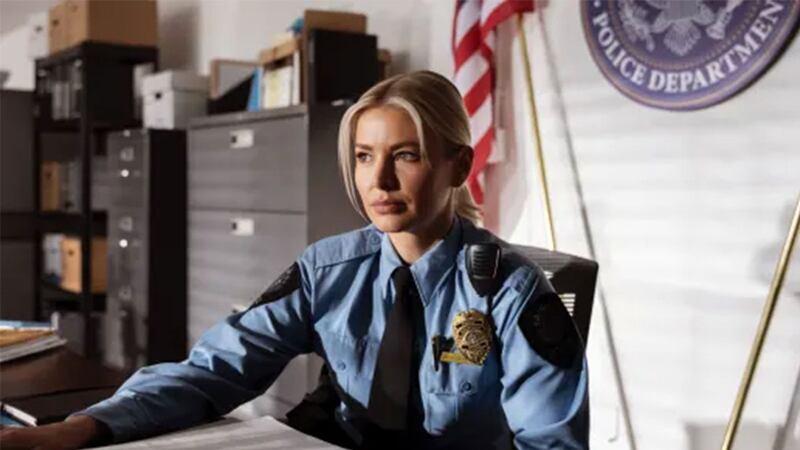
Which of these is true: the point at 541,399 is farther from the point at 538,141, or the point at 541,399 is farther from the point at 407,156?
the point at 538,141

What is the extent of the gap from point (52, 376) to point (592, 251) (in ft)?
5.44

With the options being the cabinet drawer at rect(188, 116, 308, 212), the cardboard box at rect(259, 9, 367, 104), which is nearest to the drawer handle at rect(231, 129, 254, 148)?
the cabinet drawer at rect(188, 116, 308, 212)

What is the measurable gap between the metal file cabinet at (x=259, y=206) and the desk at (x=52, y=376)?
129cm

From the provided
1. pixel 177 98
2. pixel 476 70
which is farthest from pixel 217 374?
pixel 177 98

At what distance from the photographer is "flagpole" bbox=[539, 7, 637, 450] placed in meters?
2.51

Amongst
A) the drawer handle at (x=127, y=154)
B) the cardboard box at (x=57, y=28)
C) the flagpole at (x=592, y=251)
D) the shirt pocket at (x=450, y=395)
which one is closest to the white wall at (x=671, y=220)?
the flagpole at (x=592, y=251)

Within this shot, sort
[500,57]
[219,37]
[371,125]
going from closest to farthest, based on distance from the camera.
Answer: [371,125], [500,57], [219,37]

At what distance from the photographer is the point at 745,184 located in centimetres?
220

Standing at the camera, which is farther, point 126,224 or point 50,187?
point 50,187

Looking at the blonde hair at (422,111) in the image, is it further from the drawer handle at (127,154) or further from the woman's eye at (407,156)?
the drawer handle at (127,154)

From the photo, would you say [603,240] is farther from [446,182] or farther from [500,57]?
[446,182]

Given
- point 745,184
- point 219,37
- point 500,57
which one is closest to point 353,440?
point 745,184

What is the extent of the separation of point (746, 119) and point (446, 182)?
1358mm

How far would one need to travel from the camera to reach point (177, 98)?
3.78m
